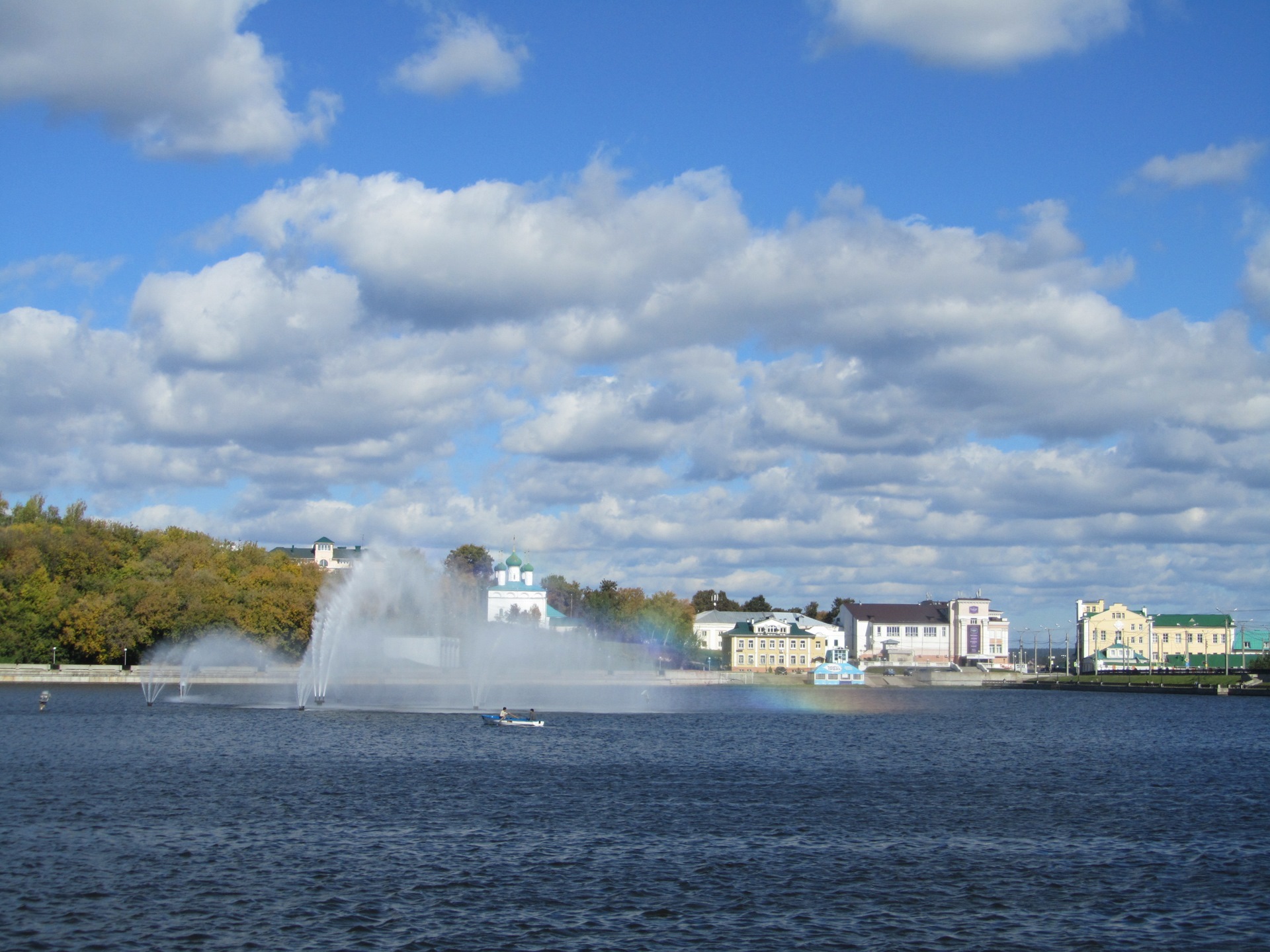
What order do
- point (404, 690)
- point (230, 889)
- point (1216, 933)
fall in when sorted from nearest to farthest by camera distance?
point (1216, 933) → point (230, 889) → point (404, 690)

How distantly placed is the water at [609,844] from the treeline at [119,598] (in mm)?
59098

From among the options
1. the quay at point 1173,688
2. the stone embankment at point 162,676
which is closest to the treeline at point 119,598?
the stone embankment at point 162,676

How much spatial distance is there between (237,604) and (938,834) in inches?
4446

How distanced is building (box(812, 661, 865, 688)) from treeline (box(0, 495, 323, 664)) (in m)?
Result: 80.4

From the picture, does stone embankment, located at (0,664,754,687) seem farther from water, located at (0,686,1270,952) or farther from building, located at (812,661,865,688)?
water, located at (0,686,1270,952)

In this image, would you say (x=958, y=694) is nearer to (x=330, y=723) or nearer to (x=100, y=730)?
(x=330, y=723)

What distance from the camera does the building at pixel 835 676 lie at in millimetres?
188750

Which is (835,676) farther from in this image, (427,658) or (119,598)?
(119,598)

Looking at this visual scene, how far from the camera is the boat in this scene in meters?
88.1

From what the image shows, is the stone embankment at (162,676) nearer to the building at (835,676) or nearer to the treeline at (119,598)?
the treeline at (119,598)

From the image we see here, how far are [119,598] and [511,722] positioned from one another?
70369mm

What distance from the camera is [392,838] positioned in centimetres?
4078

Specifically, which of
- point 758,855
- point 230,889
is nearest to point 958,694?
point 758,855

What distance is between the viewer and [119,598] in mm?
138375
